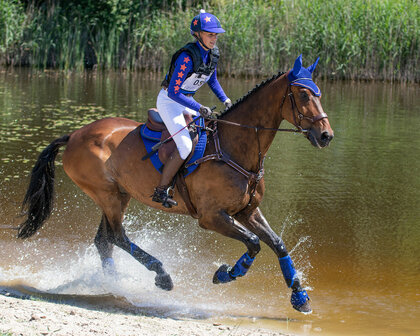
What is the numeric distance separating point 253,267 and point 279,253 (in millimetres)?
1352

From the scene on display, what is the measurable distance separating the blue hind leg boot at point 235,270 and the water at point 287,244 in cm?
31

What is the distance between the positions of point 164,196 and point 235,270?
101 cm

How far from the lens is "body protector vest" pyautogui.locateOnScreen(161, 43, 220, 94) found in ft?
20.9

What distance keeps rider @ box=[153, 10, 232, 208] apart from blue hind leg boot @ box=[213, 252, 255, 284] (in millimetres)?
835

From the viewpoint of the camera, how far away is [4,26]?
2433 cm

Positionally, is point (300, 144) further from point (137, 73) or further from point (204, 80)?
point (137, 73)

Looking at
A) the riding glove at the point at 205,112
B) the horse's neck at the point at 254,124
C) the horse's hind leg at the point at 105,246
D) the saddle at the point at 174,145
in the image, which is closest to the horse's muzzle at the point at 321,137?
the horse's neck at the point at 254,124

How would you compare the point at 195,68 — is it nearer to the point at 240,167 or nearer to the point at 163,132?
the point at 163,132

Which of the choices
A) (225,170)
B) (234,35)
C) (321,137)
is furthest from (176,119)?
(234,35)

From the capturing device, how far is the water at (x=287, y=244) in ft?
22.1

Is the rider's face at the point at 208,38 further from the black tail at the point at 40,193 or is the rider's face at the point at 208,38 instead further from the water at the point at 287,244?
the water at the point at 287,244

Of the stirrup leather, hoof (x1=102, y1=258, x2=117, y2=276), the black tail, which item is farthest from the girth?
the black tail

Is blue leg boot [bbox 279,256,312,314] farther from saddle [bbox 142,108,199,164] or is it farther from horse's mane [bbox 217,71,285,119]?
horse's mane [bbox 217,71,285,119]

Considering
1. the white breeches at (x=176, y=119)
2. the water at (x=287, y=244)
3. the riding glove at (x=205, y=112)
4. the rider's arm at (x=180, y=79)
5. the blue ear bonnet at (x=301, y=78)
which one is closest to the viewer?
the blue ear bonnet at (x=301, y=78)
